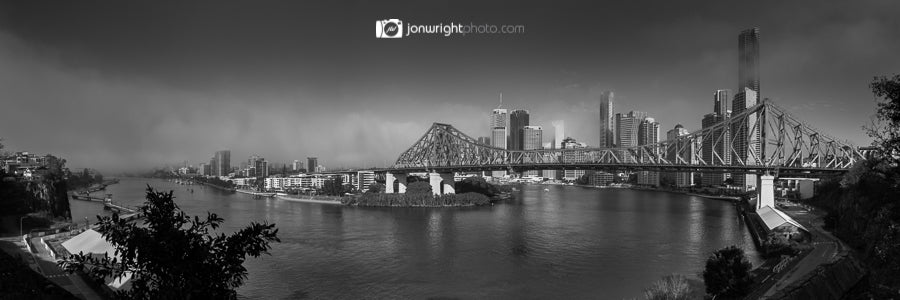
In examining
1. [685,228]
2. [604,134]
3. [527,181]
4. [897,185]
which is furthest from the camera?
[604,134]

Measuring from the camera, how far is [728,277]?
730 cm

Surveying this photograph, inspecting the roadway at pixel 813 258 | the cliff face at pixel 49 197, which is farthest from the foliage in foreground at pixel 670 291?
the cliff face at pixel 49 197

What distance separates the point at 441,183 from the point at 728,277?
24.2m

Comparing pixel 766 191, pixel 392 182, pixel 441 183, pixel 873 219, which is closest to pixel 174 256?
pixel 873 219

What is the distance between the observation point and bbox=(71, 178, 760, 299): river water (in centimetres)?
881

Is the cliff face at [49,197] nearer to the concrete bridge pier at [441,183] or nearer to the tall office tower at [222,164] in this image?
the concrete bridge pier at [441,183]

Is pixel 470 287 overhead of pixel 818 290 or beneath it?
beneath

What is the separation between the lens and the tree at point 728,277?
23.7 ft

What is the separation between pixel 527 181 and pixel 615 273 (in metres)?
55.8

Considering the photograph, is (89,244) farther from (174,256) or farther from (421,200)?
(421,200)

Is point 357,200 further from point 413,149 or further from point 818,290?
point 818,290

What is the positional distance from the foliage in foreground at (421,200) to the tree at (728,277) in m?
18.4

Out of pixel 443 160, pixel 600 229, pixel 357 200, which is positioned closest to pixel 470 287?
pixel 600 229

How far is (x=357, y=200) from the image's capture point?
27500 millimetres
